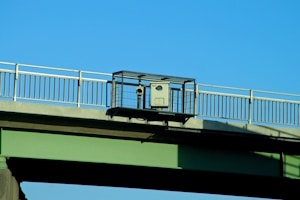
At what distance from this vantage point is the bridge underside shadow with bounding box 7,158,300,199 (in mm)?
Answer: 41031

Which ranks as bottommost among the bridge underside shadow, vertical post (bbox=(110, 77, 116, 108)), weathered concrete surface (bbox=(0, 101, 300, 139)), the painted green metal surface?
the bridge underside shadow

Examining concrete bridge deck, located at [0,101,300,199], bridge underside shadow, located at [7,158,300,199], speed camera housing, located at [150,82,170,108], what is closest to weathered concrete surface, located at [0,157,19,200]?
concrete bridge deck, located at [0,101,300,199]

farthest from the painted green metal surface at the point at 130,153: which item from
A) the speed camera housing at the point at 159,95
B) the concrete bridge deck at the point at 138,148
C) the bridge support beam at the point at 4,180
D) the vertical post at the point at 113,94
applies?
the speed camera housing at the point at 159,95

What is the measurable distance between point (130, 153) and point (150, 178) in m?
4.72

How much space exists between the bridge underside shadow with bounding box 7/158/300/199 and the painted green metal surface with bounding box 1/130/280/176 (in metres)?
0.46

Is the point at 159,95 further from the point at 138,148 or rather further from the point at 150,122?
the point at 138,148

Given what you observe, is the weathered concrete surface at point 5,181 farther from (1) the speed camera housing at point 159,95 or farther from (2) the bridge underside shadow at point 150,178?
(1) the speed camera housing at point 159,95

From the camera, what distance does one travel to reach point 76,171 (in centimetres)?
4300

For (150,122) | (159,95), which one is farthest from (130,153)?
(159,95)

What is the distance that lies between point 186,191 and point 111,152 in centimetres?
1134

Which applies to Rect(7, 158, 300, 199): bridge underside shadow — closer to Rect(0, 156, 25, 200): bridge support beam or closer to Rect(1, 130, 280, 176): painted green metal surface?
Rect(1, 130, 280, 176): painted green metal surface

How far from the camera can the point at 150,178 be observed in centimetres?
4459

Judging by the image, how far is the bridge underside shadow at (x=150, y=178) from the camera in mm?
41031

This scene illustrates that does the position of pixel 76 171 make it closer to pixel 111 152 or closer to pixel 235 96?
pixel 111 152
